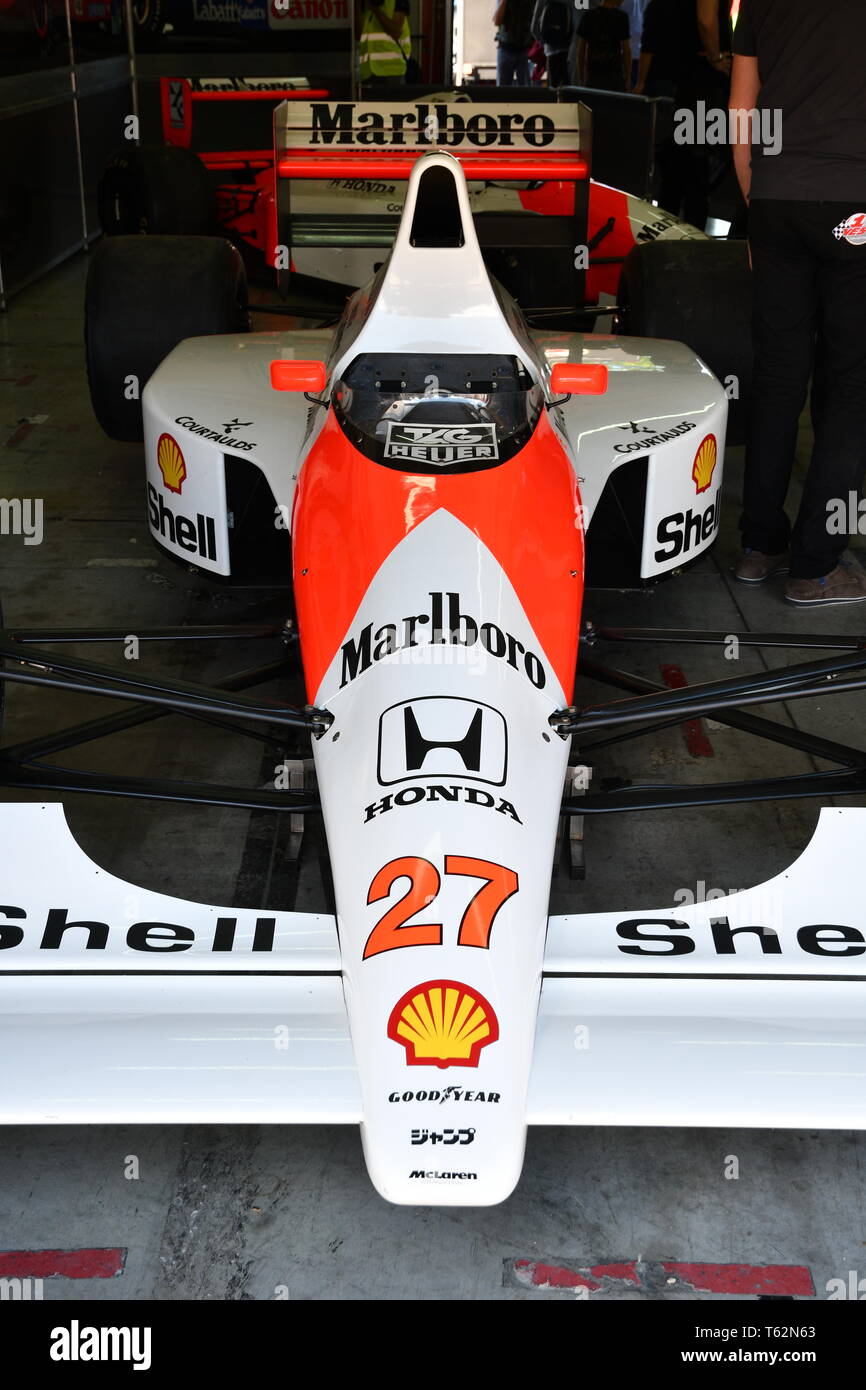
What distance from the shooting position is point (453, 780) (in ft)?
7.31

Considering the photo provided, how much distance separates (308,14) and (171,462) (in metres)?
9.57

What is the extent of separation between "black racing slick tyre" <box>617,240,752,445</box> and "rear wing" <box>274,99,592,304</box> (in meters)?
0.66

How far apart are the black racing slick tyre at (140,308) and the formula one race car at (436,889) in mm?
1545

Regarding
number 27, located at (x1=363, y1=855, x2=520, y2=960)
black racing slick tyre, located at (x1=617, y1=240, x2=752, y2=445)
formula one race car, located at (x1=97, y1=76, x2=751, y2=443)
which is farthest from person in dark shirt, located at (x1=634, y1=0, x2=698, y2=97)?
number 27, located at (x1=363, y1=855, x2=520, y2=960)

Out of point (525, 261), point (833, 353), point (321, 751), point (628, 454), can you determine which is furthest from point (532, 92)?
point (321, 751)

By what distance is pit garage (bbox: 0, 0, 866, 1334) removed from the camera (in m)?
1.94

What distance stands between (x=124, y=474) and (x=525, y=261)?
2.42 metres

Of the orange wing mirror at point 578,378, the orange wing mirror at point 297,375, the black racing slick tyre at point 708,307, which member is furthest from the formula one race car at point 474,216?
the orange wing mirror at point 297,375

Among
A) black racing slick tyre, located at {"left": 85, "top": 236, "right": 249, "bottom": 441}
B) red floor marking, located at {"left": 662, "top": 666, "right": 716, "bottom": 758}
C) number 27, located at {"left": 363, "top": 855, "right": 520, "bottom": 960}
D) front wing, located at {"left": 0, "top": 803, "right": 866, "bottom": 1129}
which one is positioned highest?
black racing slick tyre, located at {"left": 85, "top": 236, "right": 249, "bottom": 441}

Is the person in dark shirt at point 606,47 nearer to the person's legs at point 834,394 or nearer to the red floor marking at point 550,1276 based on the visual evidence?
the person's legs at point 834,394

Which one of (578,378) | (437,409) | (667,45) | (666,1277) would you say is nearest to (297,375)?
(437,409)

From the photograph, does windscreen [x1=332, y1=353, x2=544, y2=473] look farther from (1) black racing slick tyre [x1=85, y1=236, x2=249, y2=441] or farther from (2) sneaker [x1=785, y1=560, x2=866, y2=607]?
(1) black racing slick tyre [x1=85, y1=236, x2=249, y2=441]

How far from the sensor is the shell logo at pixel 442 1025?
1.94 meters
